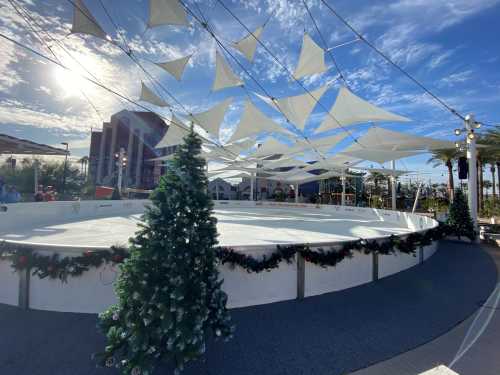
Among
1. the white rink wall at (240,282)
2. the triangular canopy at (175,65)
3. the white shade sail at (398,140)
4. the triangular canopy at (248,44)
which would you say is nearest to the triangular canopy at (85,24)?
the triangular canopy at (175,65)

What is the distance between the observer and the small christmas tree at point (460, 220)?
367 inches

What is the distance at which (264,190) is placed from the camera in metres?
46.4

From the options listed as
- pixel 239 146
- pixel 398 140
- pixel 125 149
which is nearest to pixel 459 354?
pixel 398 140

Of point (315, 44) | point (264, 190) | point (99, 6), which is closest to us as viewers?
point (99, 6)

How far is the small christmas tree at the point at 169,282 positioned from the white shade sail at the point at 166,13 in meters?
9.49

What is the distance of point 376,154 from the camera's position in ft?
44.6

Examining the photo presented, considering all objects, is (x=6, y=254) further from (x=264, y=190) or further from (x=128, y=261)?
(x=264, y=190)

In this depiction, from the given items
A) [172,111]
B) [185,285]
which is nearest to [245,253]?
[185,285]

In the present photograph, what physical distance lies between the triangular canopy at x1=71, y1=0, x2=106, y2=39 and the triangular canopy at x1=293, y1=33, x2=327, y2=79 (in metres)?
9.62

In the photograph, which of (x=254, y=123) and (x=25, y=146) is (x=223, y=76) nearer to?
(x=254, y=123)

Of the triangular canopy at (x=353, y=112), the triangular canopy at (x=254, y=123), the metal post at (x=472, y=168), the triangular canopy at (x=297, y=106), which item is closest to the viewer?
the metal post at (x=472, y=168)

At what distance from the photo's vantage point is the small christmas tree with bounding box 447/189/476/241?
9.32m

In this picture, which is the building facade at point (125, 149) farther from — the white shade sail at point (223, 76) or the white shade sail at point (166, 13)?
the white shade sail at point (166, 13)

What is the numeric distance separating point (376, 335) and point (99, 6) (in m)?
10.5
